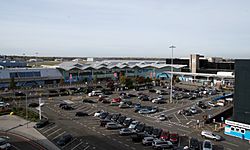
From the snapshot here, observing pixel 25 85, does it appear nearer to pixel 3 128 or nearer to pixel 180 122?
pixel 3 128

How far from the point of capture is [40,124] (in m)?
22.8

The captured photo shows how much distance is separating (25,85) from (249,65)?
1614 inches

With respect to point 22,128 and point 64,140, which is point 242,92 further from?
point 22,128

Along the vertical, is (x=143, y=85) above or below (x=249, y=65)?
below

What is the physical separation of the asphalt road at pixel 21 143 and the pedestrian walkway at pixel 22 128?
42 cm

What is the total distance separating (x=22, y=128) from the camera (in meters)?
22.4

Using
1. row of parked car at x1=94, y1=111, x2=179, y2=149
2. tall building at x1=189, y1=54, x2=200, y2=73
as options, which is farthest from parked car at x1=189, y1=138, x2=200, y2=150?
tall building at x1=189, y1=54, x2=200, y2=73

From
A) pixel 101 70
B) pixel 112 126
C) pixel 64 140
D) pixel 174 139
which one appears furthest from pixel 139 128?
pixel 101 70

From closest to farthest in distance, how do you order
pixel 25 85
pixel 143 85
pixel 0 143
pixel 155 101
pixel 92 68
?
1. pixel 0 143
2. pixel 155 101
3. pixel 25 85
4. pixel 143 85
5. pixel 92 68

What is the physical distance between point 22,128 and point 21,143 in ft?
13.8

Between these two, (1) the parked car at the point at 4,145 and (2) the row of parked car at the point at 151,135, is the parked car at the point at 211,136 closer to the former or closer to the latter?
(2) the row of parked car at the point at 151,135

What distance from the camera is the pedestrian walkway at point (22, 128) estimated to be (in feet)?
61.2

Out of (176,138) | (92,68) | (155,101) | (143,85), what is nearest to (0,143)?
(176,138)

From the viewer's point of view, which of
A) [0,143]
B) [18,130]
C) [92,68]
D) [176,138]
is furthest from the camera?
[92,68]
